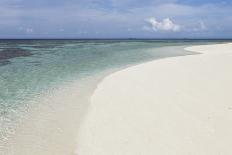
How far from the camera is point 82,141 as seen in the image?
711cm

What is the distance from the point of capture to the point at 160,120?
822 centimetres

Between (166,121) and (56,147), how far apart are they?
9.59 ft

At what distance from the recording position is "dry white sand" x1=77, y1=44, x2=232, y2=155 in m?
6.41

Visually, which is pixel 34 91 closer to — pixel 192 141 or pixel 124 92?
pixel 124 92

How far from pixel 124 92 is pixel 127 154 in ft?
20.6

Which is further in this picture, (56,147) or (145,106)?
(145,106)

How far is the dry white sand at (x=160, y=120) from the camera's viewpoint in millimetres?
6414

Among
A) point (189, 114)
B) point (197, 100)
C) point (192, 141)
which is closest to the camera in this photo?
point (192, 141)

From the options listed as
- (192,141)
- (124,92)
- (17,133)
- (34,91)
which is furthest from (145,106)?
(34,91)

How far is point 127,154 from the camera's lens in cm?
614

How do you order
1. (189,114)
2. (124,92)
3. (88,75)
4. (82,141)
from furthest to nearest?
(88,75), (124,92), (189,114), (82,141)

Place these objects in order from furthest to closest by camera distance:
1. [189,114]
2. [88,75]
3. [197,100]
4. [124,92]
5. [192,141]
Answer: [88,75] < [124,92] < [197,100] < [189,114] < [192,141]

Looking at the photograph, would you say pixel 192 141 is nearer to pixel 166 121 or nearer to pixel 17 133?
pixel 166 121

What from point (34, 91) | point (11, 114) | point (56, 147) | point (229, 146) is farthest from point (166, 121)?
point (34, 91)
